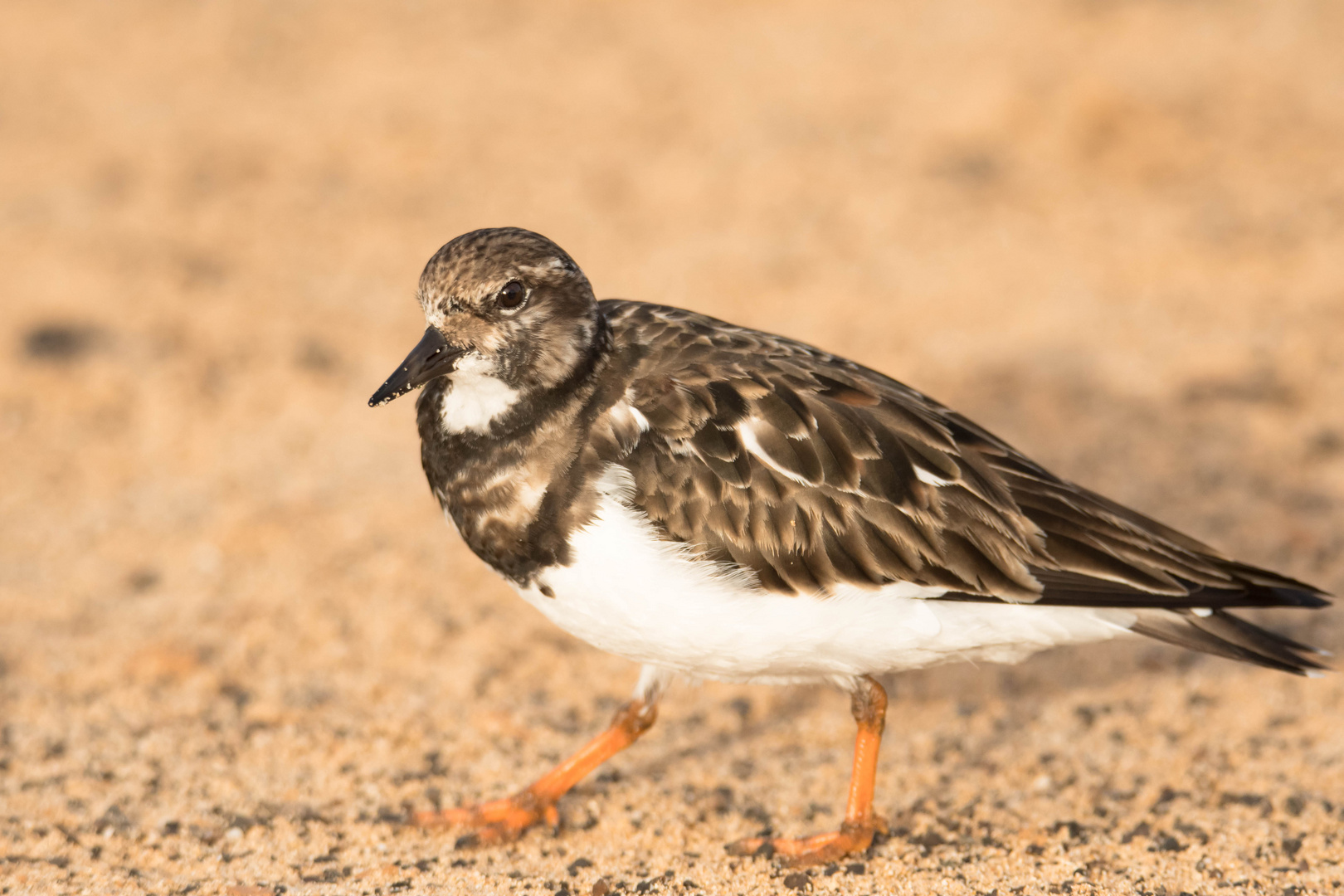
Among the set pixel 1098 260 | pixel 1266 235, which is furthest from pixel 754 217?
pixel 1266 235

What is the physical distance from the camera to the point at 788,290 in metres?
10.4

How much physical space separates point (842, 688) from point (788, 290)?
5.96 m

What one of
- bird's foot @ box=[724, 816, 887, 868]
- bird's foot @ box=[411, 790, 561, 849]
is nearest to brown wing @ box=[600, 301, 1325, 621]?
bird's foot @ box=[724, 816, 887, 868]

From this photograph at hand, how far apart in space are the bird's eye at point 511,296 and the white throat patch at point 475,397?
0.20 m

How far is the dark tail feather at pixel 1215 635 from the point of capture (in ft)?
15.2

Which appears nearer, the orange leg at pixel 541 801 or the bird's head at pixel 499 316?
the bird's head at pixel 499 316

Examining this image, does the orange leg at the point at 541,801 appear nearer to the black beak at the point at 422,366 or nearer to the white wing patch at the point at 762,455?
the white wing patch at the point at 762,455

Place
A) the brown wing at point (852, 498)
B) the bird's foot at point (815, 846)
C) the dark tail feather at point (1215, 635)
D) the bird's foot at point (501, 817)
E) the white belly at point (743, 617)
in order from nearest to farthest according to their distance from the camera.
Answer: the white belly at point (743, 617)
the brown wing at point (852, 498)
the dark tail feather at point (1215, 635)
the bird's foot at point (815, 846)
the bird's foot at point (501, 817)

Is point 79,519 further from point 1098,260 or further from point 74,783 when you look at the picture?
point 1098,260

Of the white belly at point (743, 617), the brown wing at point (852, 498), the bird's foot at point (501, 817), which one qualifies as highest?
the brown wing at point (852, 498)

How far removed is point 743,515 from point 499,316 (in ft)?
3.61

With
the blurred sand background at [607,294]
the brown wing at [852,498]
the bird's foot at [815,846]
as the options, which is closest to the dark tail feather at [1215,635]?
the brown wing at [852,498]

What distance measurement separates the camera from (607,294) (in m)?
10.4

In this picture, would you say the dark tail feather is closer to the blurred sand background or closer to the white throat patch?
the blurred sand background
